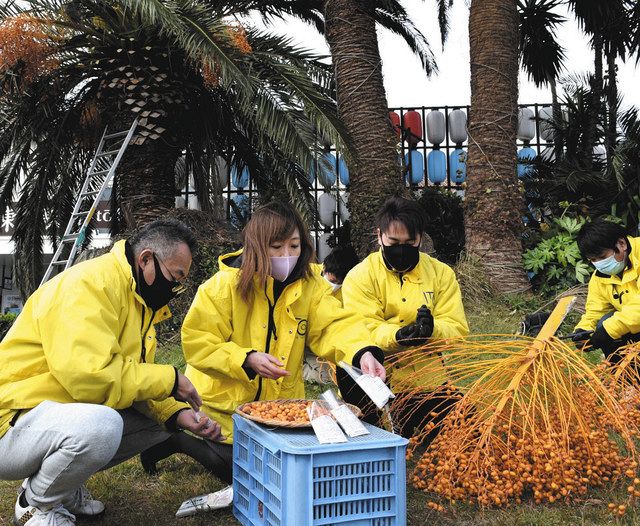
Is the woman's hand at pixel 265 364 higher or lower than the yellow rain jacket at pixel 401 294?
lower

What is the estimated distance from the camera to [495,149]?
791 cm

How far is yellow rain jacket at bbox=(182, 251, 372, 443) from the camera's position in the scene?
2.85 metres

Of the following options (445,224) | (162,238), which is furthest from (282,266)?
(445,224)

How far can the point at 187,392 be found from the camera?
2.53m

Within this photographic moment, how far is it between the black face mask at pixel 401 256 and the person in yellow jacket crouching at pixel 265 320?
1.79ft

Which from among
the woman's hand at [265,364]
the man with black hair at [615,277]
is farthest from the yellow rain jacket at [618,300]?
the woman's hand at [265,364]

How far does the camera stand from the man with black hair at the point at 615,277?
152 inches

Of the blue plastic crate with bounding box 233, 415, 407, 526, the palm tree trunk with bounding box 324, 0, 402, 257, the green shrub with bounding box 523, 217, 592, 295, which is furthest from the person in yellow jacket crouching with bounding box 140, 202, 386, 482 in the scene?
the green shrub with bounding box 523, 217, 592, 295

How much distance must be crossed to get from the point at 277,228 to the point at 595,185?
24.2 ft

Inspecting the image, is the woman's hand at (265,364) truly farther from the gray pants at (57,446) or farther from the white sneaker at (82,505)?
the white sneaker at (82,505)

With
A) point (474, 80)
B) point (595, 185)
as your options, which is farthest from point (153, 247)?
point (595, 185)

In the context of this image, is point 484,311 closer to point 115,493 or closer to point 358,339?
point 358,339

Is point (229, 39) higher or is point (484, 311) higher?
point (229, 39)

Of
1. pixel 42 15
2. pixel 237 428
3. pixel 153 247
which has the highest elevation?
pixel 42 15
